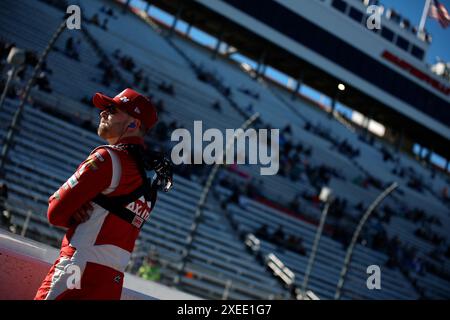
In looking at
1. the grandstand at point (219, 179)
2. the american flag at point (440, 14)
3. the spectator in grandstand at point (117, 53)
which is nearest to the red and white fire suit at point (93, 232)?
the grandstand at point (219, 179)

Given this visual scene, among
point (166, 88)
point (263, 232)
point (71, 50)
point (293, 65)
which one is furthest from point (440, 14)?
point (71, 50)

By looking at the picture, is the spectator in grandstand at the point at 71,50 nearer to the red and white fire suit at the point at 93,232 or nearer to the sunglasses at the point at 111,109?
the sunglasses at the point at 111,109

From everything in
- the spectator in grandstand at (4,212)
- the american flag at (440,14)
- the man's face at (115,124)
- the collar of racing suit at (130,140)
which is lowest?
the spectator in grandstand at (4,212)

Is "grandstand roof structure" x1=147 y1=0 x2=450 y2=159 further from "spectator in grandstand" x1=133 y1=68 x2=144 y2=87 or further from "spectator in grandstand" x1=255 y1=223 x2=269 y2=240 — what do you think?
"spectator in grandstand" x1=255 y1=223 x2=269 y2=240

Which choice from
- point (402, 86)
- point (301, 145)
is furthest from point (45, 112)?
point (402, 86)

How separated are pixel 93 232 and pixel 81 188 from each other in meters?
0.21

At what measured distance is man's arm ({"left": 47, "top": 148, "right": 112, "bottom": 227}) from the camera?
2094 mm

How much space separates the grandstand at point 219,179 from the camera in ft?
54.2

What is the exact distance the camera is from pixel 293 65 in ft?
135

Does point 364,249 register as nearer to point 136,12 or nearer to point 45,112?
point 45,112

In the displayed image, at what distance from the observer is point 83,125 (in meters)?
19.5

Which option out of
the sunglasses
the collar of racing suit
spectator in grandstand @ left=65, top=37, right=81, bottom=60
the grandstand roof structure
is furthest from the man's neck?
the grandstand roof structure

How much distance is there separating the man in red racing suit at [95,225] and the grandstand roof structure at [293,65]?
35.6m
